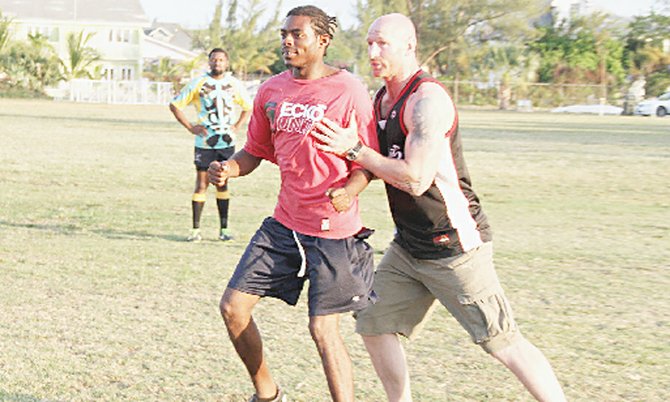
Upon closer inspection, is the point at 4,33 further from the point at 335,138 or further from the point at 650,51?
the point at 335,138

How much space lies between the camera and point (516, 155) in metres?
25.8

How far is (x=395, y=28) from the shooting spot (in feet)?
16.1

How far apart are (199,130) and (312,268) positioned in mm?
6639

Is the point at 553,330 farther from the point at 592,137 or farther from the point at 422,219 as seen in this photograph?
the point at 592,137

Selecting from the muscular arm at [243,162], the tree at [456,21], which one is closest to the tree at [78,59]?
the tree at [456,21]

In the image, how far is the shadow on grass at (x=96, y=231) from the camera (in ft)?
38.8

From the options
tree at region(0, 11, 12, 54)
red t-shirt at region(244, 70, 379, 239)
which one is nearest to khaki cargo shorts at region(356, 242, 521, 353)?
red t-shirt at region(244, 70, 379, 239)

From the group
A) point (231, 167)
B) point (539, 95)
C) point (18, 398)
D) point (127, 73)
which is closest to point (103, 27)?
point (127, 73)

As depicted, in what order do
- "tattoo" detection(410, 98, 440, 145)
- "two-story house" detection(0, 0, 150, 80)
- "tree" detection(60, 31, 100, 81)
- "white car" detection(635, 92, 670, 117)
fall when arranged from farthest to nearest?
"two-story house" detection(0, 0, 150, 80) < "tree" detection(60, 31, 100, 81) < "white car" detection(635, 92, 670, 117) < "tattoo" detection(410, 98, 440, 145)

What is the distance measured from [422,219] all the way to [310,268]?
2.02 ft

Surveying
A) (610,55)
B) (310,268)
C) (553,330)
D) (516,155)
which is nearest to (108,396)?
(310,268)

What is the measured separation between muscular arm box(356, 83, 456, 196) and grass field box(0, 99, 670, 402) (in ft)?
5.46

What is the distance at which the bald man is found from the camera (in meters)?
4.74

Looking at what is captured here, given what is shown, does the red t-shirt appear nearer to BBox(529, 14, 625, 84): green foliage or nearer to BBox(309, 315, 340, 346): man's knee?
BBox(309, 315, 340, 346): man's knee
